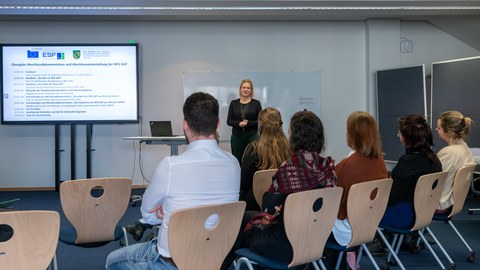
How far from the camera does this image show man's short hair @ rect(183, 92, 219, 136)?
6.25ft

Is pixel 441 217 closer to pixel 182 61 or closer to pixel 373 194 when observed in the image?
pixel 373 194

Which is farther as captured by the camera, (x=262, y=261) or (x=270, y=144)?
(x=270, y=144)

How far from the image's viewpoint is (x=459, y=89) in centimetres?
598

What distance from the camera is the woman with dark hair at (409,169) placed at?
2955 mm

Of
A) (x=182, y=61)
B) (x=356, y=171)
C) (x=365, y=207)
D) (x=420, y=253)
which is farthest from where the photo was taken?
(x=182, y=61)

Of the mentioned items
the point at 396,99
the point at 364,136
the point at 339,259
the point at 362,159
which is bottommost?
the point at 339,259

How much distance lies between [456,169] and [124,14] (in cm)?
472

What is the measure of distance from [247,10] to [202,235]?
4922 mm

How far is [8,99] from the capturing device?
6480mm

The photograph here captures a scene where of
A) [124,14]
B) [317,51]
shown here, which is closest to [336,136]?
[317,51]

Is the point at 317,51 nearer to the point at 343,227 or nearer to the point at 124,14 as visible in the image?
the point at 124,14

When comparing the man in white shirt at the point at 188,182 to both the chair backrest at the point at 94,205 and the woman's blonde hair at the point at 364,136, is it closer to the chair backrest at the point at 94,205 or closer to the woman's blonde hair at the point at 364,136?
the chair backrest at the point at 94,205

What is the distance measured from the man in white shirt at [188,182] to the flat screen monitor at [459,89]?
486cm

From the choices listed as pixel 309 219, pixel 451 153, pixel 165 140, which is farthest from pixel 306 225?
pixel 165 140
